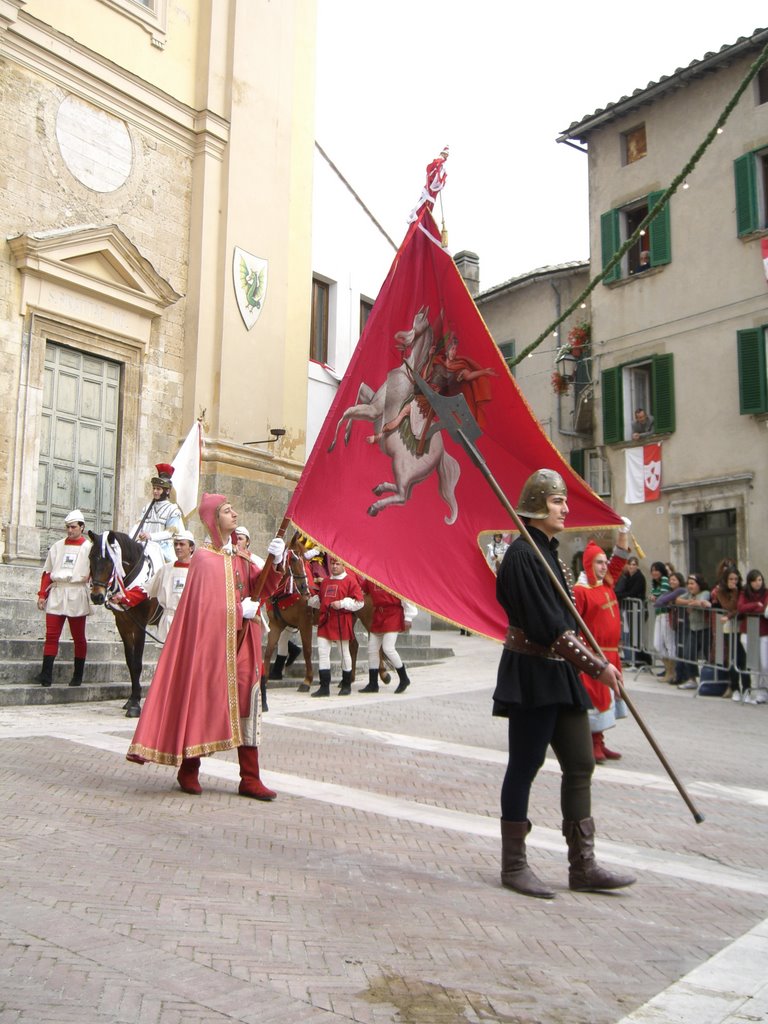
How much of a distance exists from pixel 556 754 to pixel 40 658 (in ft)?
28.7

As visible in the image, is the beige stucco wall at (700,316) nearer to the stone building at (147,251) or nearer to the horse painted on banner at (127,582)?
the stone building at (147,251)

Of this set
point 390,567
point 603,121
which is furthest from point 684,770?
point 603,121

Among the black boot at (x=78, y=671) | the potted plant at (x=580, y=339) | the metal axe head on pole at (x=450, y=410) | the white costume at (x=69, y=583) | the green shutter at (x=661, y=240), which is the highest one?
the green shutter at (x=661, y=240)

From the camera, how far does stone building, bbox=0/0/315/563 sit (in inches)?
601

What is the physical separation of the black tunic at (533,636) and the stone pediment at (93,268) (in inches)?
486

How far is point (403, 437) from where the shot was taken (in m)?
6.59

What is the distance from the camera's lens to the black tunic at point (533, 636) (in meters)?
4.68

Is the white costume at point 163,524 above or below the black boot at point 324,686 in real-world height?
above

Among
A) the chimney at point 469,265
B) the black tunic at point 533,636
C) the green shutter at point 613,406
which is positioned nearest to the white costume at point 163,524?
the black tunic at point 533,636

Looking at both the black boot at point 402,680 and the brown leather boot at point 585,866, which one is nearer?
the brown leather boot at point 585,866

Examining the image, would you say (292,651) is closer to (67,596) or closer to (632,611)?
(67,596)

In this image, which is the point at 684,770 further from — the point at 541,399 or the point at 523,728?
the point at 541,399

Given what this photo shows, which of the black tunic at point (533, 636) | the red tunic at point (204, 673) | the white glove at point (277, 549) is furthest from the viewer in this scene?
the red tunic at point (204, 673)

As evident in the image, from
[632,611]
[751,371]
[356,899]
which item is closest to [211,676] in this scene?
[356,899]
